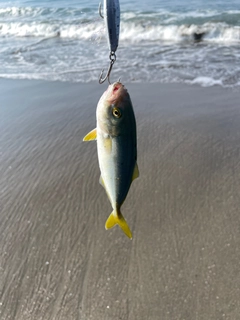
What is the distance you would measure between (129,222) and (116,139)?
2286 millimetres

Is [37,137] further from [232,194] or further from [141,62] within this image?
[141,62]

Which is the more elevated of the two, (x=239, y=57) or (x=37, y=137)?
(x=37, y=137)

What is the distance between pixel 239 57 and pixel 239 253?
25.5ft

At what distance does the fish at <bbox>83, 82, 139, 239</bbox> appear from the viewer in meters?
1.88

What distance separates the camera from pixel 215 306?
3.16 metres

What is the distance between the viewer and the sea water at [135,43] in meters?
8.92

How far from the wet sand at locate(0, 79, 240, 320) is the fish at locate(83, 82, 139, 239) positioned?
1543 mm

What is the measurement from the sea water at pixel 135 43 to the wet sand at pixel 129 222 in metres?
1.98

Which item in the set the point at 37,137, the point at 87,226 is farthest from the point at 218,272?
the point at 37,137

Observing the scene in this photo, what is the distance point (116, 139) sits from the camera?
6.34ft

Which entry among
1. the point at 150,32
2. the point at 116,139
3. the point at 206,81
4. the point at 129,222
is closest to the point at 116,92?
the point at 116,139

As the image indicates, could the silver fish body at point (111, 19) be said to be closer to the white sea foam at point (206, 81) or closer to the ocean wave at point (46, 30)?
the white sea foam at point (206, 81)

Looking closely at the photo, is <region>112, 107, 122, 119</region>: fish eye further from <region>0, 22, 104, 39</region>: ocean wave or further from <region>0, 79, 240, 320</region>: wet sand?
<region>0, 22, 104, 39</region>: ocean wave

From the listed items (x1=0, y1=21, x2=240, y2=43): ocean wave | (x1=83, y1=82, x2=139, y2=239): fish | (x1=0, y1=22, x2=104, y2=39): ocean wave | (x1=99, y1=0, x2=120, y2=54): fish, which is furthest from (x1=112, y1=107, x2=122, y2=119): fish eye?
(x1=0, y1=22, x2=104, y2=39): ocean wave
